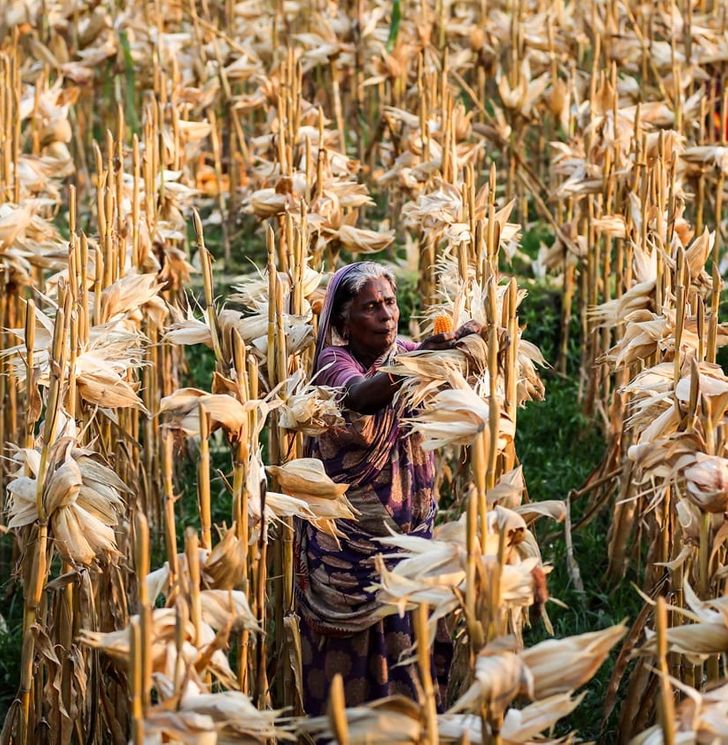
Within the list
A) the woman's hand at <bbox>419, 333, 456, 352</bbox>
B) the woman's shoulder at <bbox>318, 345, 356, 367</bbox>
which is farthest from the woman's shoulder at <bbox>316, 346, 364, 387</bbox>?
the woman's hand at <bbox>419, 333, 456, 352</bbox>

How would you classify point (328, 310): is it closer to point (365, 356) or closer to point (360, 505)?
point (365, 356)

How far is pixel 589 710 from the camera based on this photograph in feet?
11.0

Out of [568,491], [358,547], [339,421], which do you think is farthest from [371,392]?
[568,491]

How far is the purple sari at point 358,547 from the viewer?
291 centimetres

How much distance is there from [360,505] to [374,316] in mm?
389

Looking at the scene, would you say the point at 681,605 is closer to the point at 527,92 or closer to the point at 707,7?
the point at 527,92

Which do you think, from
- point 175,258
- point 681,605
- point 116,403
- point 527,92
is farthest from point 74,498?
point 527,92

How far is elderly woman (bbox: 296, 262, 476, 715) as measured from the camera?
2.90 metres

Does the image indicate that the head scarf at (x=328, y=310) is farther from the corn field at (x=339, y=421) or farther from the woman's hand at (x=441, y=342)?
the woman's hand at (x=441, y=342)

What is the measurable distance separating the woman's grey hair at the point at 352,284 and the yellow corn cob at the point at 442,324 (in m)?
0.25

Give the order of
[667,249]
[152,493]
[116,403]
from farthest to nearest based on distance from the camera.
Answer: [152,493] → [667,249] → [116,403]

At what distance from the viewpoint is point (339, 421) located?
9.20 ft

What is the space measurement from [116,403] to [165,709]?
90 cm

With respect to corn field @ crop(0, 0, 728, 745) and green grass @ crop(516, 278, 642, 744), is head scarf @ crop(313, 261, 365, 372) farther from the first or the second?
green grass @ crop(516, 278, 642, 744)
